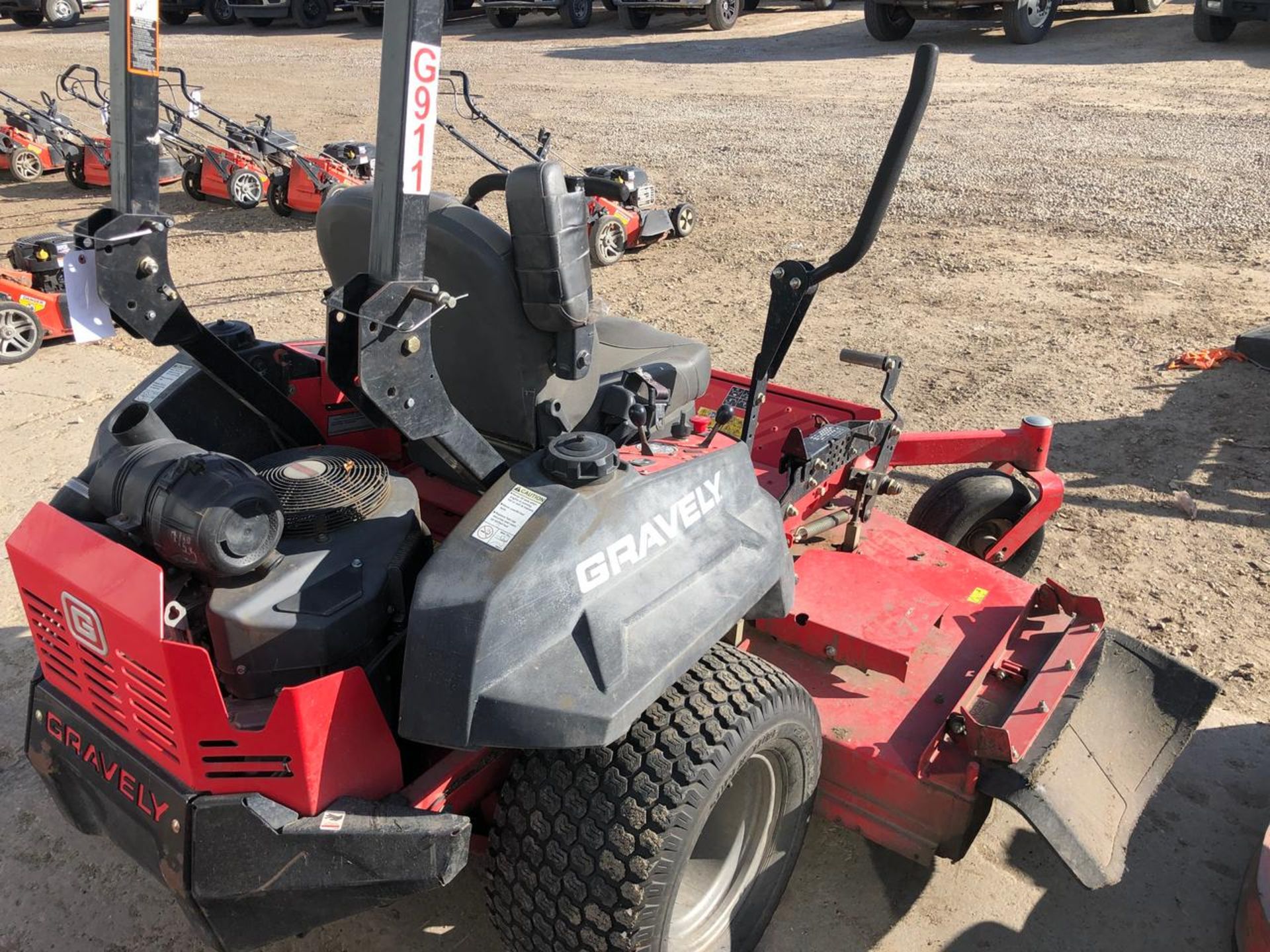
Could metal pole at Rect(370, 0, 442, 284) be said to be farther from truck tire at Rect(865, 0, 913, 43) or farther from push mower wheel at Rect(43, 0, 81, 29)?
push mower wheel at Rect(43, 0, 81, 29)

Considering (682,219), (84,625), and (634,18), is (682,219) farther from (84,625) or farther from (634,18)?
(634,18)

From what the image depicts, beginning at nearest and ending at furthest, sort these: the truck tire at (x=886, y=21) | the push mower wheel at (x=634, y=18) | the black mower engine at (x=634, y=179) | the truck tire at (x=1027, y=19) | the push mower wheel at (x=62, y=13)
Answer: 1. the black mower engine at (x=634, y=179)
2. the truck tire at (x=1027, y=19)
3. the truck tire at (x=886, y=21)
4. the push mower wheel at (x=634, y=18)
5. the push mower wheel at (x=62, y=13)

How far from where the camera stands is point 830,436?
329 centimetres

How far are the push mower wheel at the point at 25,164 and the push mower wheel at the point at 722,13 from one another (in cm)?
1127

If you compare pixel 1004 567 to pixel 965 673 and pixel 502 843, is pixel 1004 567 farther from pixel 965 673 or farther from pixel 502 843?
pixel 502 843

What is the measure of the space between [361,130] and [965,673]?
10.9 meters

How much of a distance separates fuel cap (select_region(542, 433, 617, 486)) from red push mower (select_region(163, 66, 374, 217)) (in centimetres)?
709

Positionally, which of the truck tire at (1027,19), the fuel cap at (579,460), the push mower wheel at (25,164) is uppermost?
the truck tire at (1027,19)

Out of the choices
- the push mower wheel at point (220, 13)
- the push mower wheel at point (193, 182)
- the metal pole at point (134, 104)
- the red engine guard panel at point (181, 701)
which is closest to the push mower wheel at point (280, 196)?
the push mower wheel at point (193, 182)

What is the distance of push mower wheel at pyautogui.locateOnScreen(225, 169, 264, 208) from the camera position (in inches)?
358

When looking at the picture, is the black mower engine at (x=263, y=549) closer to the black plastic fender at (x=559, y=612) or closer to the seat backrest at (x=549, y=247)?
the black plastic fender at (x=559, y=612)

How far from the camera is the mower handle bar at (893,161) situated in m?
2.32

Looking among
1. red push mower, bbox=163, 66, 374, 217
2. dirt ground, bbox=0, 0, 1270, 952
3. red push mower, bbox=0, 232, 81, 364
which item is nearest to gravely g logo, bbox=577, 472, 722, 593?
dirt ground, bbox=0, 0, 1270, 952

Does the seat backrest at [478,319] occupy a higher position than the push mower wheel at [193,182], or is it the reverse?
the seat backrest at [478,319]
